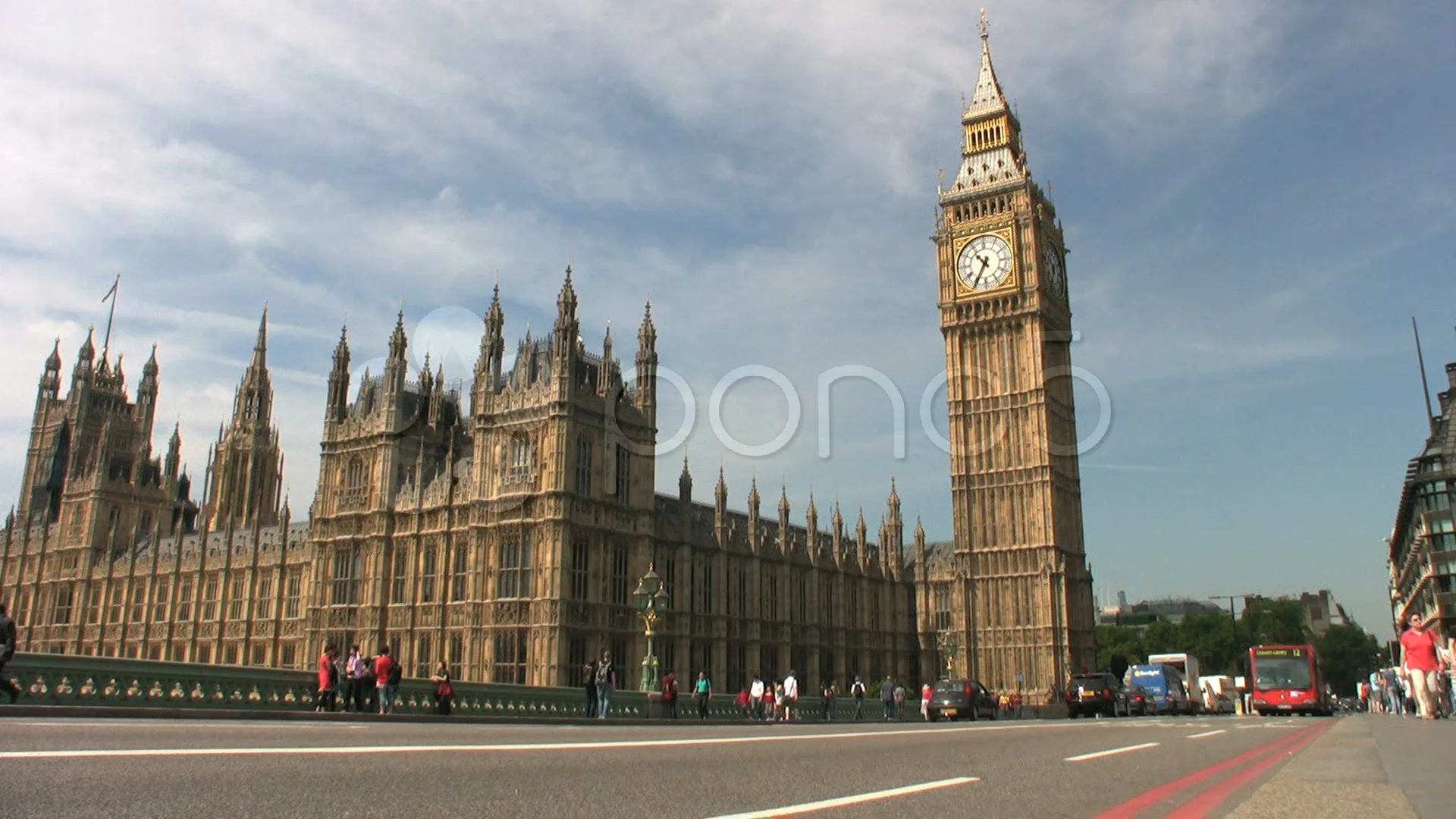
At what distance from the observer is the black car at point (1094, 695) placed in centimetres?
4434

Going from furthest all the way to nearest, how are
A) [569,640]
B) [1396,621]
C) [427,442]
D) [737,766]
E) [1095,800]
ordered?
[1396,621], [427,442], [569,640], [737,766], [1095,800]

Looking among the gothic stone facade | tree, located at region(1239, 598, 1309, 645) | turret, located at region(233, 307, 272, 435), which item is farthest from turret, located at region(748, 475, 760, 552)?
tree, located at region(1239, 598, 1309, 645)

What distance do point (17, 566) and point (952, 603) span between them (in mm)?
72187

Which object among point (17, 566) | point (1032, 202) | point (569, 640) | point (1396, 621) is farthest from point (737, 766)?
point (1396, 621)

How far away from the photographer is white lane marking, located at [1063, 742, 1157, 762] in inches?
480

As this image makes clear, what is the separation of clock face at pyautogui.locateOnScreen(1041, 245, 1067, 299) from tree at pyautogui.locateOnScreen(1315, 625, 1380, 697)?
77.1 meters

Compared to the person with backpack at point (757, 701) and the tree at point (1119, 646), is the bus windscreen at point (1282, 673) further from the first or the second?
the tree at point (1119, 646)

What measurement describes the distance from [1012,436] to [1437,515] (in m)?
39.4

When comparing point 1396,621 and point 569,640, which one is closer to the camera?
point 569,640

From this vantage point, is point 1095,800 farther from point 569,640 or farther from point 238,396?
point 238,396

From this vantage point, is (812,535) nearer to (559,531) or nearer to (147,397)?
(559,531)

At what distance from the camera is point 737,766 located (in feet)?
32.4

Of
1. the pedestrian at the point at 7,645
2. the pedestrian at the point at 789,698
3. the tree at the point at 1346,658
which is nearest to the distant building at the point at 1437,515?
the tree at the point at 1346,658

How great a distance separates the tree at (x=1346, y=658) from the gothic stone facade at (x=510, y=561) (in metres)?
84.1
